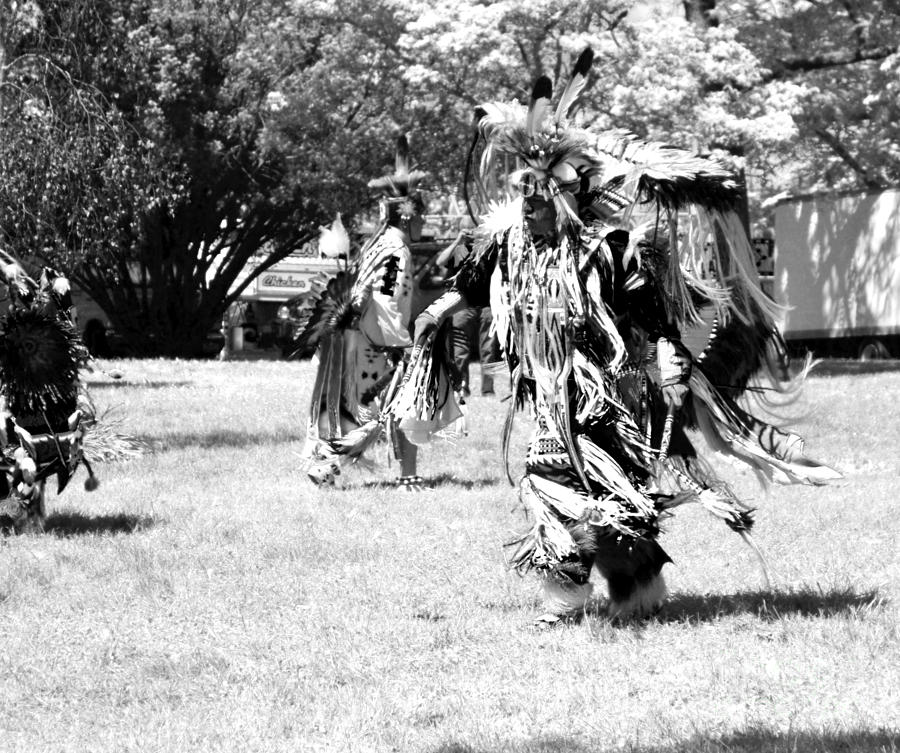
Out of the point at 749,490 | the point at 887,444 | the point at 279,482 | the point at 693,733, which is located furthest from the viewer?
the point at 887,444

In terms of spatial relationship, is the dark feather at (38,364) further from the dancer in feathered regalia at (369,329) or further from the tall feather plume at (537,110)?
the tall feather plume at (537,110)

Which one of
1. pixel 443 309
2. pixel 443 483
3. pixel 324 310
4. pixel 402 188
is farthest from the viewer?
pixel 443 483

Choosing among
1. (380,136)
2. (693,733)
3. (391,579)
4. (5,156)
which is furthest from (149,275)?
(693,733)

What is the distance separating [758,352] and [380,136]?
20102 millimetres

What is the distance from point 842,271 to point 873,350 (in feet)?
4.82

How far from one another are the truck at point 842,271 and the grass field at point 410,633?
15171 mm

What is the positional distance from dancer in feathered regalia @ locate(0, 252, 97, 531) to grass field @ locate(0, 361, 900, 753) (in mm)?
350

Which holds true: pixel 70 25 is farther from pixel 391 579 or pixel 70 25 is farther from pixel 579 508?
pixel 579 508

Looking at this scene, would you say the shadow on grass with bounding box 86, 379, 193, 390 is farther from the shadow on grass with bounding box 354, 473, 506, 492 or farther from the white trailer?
the white trailer

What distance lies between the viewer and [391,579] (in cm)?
691

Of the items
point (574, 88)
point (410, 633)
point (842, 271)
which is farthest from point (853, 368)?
point (410, 633)

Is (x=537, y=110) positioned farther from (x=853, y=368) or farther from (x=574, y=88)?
(x=853, y=368)

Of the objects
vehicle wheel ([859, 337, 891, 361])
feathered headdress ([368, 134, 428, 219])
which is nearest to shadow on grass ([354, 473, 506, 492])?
feathered headdress ([368, 134, 428, 219])

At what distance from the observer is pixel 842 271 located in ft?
82.3
